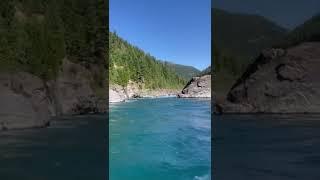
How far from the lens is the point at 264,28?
62531 mm

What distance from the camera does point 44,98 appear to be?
2381cm

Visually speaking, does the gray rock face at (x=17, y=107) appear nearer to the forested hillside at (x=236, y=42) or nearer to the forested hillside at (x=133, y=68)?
the forested hillside at (x=236, y=42)

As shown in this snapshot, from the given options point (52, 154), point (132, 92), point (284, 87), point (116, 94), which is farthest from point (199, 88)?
point (52, 154)

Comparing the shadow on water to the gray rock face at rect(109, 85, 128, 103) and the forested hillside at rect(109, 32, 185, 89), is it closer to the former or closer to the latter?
the gray rock face at rect(109, 85, 128, 103)

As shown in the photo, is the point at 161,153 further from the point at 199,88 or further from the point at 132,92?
the point at 132,92

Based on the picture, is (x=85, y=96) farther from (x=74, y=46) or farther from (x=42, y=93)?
(x=42, y=93)

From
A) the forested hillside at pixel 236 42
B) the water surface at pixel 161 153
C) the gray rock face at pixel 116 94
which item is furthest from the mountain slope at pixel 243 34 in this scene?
the water surface at pixel 161 153

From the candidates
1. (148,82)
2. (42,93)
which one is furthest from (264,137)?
(148,82)

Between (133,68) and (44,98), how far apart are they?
59177 mm

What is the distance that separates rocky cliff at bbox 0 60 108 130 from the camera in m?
19.0

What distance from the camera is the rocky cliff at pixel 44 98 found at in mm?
18984

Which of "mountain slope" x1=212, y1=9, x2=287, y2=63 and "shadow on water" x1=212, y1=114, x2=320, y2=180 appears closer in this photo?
"shadow on water" x1=212, y1=114, x2=320, y2=180

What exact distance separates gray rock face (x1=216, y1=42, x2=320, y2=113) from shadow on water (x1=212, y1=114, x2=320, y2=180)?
761 centimetres

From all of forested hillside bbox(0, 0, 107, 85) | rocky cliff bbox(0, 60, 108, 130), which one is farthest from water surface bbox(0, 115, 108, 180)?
forested hillside bbox(0, 0, 107, 85)
